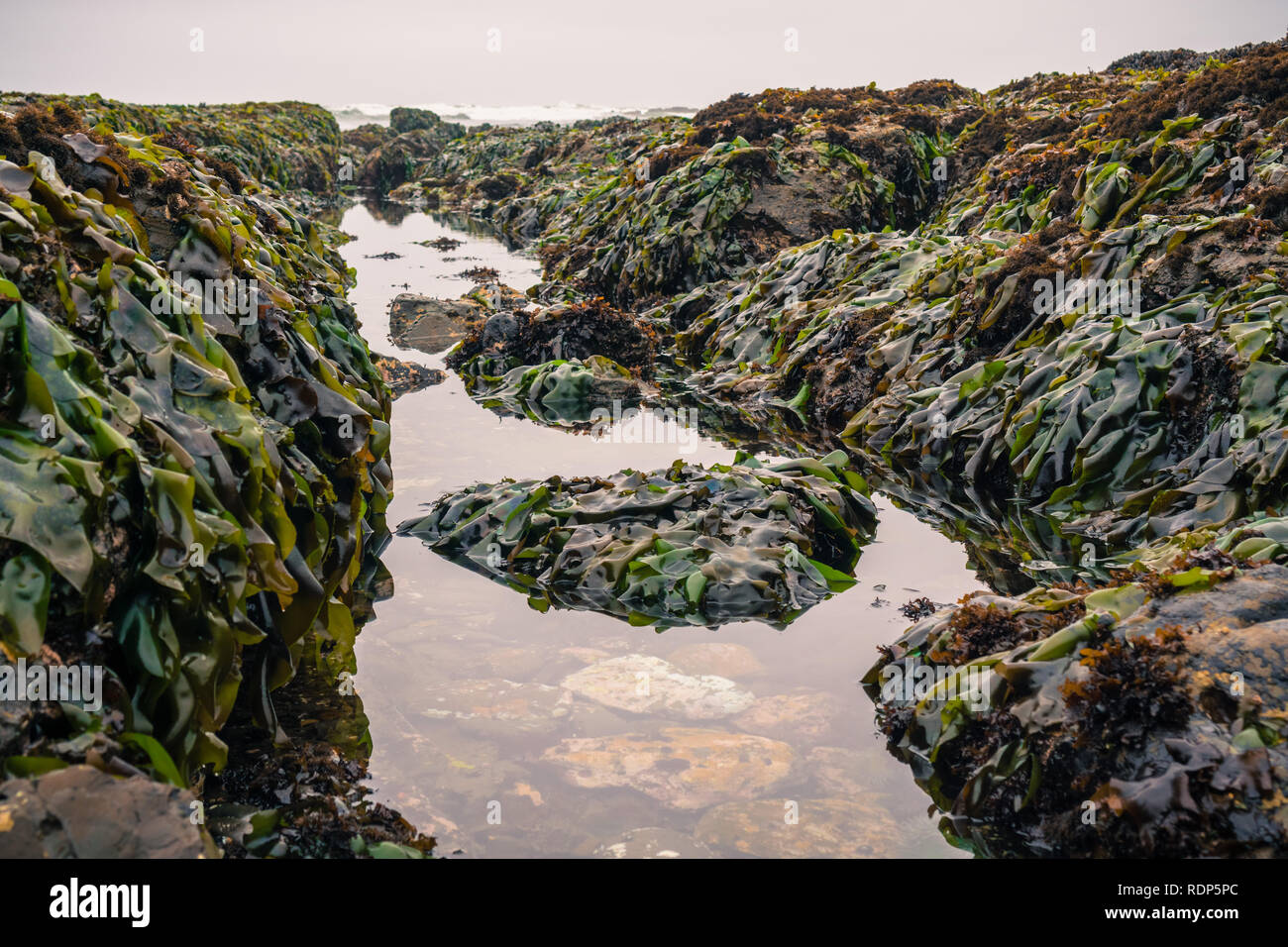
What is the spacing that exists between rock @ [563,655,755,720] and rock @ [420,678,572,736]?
128 millimetres

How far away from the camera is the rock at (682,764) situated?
124 inches

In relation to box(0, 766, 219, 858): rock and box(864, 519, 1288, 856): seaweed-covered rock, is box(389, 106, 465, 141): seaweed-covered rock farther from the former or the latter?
box(0, 766, 219, 858): rock

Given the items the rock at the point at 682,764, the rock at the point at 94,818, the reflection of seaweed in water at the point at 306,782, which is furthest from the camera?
the rock at the point at 682,764

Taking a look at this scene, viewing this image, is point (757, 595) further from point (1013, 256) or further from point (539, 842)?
point (1013, 256)

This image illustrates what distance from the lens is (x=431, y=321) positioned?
10844 mm

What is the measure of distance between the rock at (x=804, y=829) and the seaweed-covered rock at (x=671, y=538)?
1322 mm

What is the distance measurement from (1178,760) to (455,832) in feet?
6.95

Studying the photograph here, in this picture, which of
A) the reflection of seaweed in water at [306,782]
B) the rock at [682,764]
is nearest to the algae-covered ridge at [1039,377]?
the rock at [682,764]

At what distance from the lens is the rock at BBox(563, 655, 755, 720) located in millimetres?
3652

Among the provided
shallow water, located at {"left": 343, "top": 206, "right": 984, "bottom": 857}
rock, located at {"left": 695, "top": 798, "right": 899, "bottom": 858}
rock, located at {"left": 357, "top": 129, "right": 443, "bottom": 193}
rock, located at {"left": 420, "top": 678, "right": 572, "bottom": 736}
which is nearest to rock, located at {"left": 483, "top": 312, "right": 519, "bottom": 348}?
shallow water, located at {"left": 343, "top": 206, "right": 984, "bottom": 857}

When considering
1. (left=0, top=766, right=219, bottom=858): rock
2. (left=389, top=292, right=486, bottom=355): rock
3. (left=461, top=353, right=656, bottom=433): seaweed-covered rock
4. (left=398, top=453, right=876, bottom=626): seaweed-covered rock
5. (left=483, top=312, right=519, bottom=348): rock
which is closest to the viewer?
(left=0, top=766, right=219, bottom=858): rock

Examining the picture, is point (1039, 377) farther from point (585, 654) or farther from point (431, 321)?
point (431, 321)

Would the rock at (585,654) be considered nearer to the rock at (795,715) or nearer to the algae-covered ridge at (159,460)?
the rock at (795,715)

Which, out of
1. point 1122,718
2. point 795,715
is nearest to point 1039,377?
point 795,715
